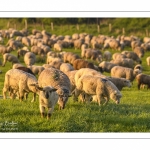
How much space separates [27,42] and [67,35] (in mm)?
8086

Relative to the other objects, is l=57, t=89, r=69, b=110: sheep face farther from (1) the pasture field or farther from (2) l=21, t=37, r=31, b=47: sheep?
(2) l=21, t=37, r=31, b=47: sheep

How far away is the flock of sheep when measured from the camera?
11.5 m

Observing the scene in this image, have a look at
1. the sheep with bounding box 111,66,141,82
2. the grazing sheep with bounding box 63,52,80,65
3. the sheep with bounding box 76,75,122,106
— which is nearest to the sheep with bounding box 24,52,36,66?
the grazing sheep with bounding box 63,52,80,65

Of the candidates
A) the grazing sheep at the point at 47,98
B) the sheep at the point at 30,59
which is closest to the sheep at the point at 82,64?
the sheep at the point at 30,59

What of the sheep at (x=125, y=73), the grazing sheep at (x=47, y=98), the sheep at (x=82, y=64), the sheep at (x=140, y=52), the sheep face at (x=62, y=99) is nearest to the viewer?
the grazing sheep at (x=47, y=98)

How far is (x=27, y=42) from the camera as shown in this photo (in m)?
36.1

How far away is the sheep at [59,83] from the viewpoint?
10.6 meters

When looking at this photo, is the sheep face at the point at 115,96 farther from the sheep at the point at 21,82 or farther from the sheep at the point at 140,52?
the sheep at the point at 140,52

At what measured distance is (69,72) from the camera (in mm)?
15750

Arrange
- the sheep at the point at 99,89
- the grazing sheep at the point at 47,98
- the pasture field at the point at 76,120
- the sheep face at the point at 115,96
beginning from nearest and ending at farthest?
the pasture field at the point at 76,120, the grazing sheep at the point at 47,98, the sheep at the point at 99,89, the sheep face at the point at 115,96
